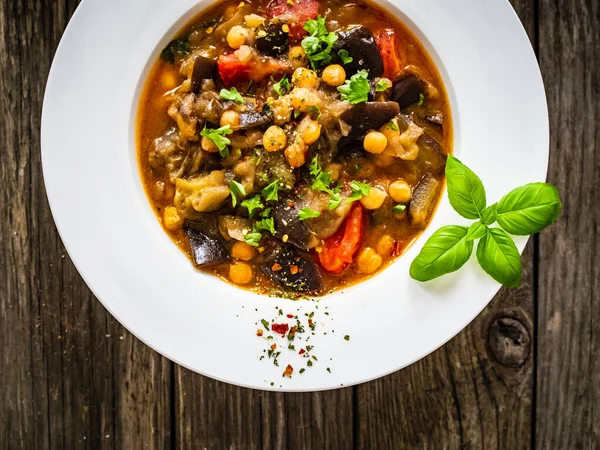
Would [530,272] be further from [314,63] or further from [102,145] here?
[102,145]

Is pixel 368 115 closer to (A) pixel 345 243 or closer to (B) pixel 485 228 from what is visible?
(A) pixel 345 243

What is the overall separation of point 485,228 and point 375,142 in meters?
0.83

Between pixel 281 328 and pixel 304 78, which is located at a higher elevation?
pixel 304 78

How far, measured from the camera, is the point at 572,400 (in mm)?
4656

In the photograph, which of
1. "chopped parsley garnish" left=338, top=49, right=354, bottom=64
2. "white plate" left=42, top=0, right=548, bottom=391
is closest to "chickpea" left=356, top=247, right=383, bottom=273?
"white plate" left=42, top=0, right=548, bottom=391

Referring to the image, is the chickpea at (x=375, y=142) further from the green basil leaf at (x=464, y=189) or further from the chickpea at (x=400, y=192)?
the green basil leaf at (x=464, y=189)

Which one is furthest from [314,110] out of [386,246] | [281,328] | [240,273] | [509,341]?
[509,341]

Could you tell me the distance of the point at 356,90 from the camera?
3.83m

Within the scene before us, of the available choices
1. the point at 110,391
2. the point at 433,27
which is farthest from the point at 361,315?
the point at 110,391

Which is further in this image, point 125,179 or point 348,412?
point 348,412

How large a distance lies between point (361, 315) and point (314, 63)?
5.22 ft

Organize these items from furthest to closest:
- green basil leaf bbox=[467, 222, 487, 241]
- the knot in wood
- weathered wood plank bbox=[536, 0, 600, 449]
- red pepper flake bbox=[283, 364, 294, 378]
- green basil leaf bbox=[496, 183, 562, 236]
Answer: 1. the knot in wood
2. weathered wood plank bbox=[536, 0, 600, 449]
3. red pepper flake bbox=[283, 364, 294, 378]
4. green basil leaf bbox=[467, 222, 487, 241]
5. green basil leaf bbox=[496, 183, 562, 236]

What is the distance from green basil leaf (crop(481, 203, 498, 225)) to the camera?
3.66 m

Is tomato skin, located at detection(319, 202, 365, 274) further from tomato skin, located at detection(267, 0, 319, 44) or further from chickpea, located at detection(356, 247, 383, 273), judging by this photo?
tomato skin, located at detection(267, 0, 319, 44)
